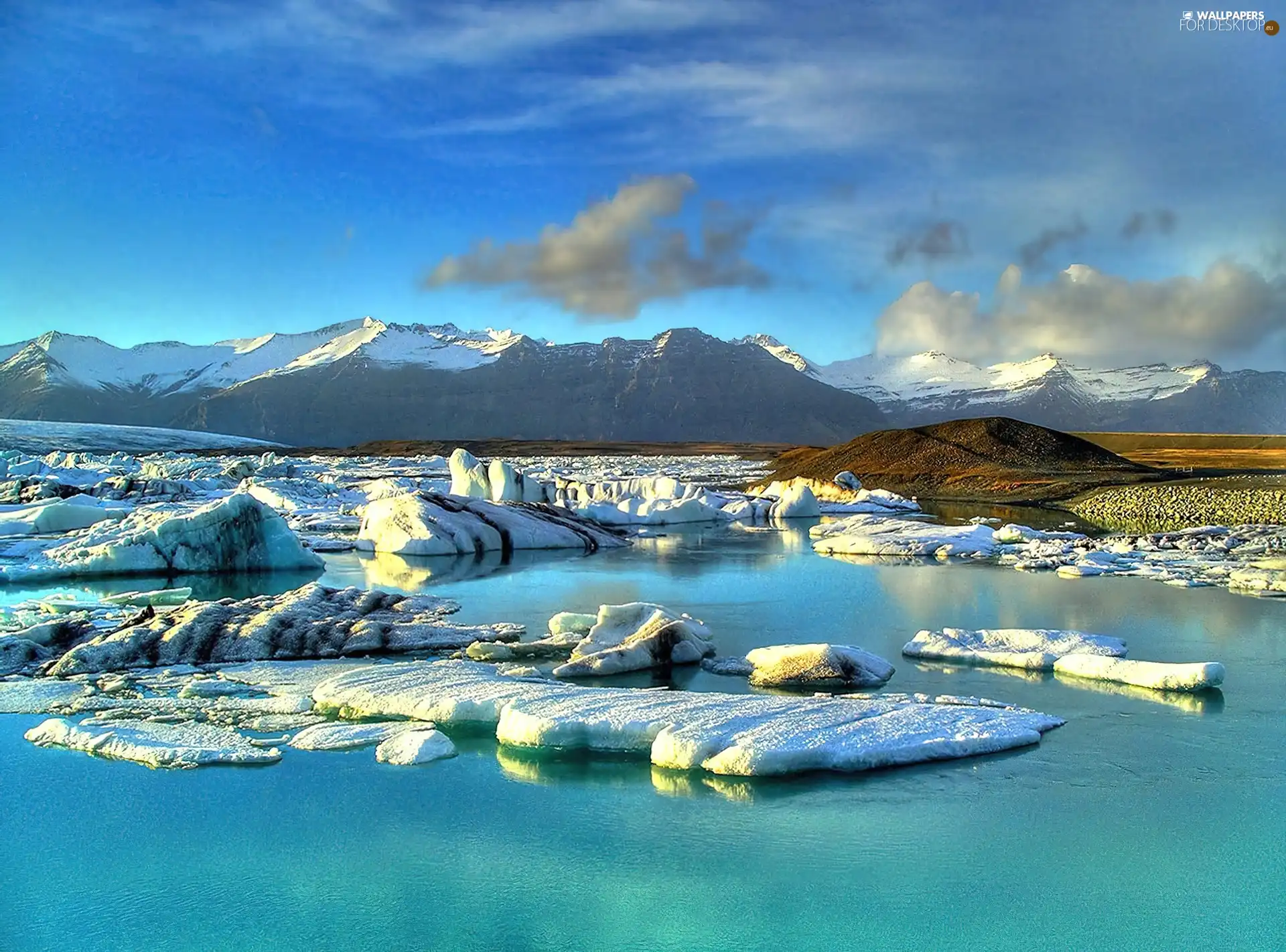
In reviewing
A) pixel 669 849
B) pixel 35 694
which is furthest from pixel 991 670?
pixel 35 694

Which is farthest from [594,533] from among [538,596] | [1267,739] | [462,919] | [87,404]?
[87,404]

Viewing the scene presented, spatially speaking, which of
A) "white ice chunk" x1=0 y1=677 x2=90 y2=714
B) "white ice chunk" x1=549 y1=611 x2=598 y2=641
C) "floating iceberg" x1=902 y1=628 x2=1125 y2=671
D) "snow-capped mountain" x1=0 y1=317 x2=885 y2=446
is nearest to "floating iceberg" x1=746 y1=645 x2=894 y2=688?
"floating iceberg" x1=902 y1=628 x2=1125 y2=671

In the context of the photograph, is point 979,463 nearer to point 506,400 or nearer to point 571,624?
point 571,624

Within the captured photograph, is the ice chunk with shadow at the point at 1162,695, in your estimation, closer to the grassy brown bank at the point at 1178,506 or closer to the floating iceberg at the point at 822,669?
the floating iceberg at the point at 822,669

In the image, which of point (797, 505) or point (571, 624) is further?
point (797, 505)

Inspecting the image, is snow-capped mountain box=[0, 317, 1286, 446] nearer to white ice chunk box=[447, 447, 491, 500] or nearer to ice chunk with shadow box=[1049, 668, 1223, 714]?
white ice chunk box=[447, 447, 491, 500]

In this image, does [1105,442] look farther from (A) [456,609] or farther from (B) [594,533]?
(A) [456,609]
